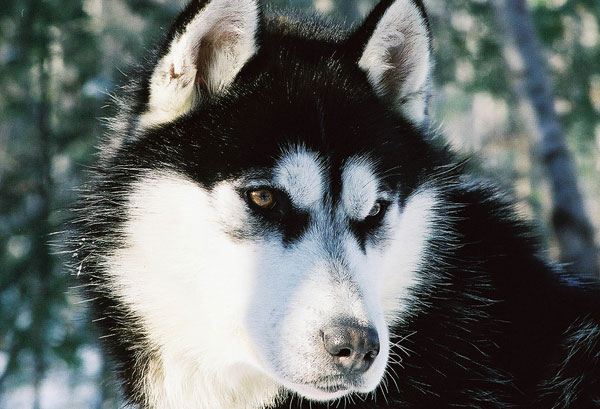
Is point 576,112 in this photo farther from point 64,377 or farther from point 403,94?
point 64,377

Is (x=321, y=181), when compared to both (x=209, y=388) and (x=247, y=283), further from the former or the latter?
(x=209, y=388)

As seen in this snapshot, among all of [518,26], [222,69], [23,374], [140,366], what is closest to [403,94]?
[222,69]

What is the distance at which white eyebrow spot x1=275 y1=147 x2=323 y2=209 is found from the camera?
2.45 meters

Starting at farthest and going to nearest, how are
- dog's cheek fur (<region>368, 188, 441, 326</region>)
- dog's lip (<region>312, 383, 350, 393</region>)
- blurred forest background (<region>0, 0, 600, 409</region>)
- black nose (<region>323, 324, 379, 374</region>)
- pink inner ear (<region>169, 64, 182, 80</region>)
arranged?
blurred forest background (<region>0, 0, 600, 409</region>) → dog's cheek fur (<region>368, 188, 441, 326</region>) → pink inner ear (<region>169, 64, 182, 80</region>) → dog's lip (<region>312, 383, 350, 393</region>) → black nose (<region>323, 324, 379, 374</region>)

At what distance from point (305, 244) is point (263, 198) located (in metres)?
0.22

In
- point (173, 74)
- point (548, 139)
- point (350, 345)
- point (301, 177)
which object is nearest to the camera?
point (350, 345)

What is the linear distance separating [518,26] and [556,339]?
3.97 m

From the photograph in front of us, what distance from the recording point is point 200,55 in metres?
2.69

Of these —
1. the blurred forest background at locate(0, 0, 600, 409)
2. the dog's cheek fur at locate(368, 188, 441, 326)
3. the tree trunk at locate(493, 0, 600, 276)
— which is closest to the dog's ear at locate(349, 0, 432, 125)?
the dog's cheek fur at locate(368, 188, 441, 326)

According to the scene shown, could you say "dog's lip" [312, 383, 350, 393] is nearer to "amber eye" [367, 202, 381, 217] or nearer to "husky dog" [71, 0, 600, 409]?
"husky dog" [71, 0, 600, 409]

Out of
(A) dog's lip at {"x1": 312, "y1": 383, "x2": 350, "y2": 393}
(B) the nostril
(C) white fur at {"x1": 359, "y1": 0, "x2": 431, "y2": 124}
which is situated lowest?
(A) dog's lip at {"x1": 312, "y1": 383, "x2": 350, "y2": 393}

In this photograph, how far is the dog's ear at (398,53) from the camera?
8.93 feet

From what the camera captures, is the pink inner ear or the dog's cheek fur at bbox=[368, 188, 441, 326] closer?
the pink inner ear

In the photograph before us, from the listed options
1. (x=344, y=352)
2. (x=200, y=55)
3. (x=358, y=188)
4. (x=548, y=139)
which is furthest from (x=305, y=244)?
(x=548, y=139)
